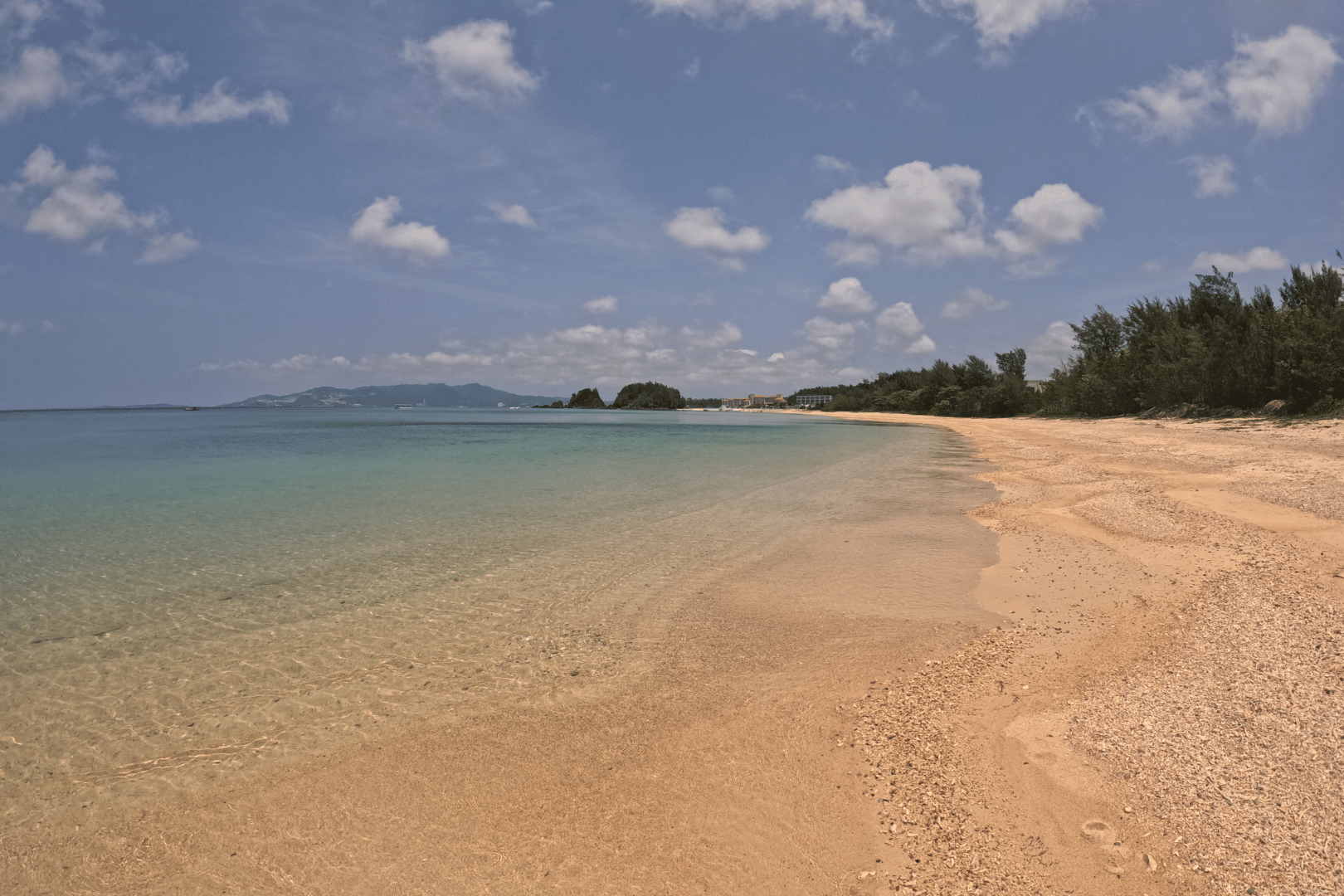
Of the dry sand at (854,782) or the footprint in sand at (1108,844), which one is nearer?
the footprint in sand at (1108,844)

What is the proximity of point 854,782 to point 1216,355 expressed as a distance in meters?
43.0

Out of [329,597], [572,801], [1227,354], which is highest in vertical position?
[1227,354]

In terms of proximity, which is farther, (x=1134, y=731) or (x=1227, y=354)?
(x=1227, y=354)

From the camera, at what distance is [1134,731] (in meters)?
3.62

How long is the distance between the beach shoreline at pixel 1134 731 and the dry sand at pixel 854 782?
0.02 metres

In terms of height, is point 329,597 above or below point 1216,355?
below

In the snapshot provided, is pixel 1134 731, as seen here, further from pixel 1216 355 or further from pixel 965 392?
pixel 965 392

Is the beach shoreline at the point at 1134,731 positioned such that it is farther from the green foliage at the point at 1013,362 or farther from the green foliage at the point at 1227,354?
the green foliage at the point at 1013,362

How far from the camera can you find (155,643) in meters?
5.81

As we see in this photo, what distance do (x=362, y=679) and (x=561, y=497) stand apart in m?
9.96

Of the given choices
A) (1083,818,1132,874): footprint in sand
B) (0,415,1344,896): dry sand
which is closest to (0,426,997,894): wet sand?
(0,415,1344,896): dry sand

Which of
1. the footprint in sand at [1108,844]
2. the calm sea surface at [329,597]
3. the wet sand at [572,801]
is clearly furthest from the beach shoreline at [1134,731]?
the calm sea surface at [329,597]

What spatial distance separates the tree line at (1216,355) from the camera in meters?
26.7

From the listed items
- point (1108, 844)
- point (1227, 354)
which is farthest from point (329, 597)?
point (1227, 354)
